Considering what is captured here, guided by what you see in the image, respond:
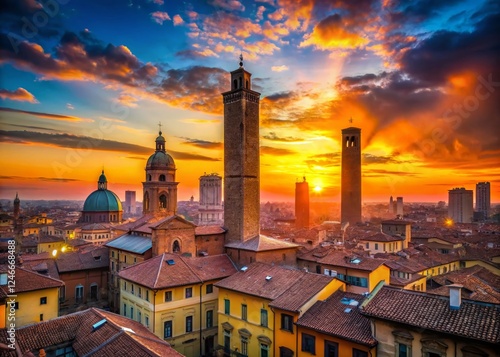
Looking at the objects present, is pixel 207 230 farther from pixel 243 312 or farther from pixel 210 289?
pixel 243 312

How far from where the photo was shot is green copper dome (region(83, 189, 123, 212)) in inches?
3071

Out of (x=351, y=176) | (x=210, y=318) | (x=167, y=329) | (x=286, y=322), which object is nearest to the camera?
(x=286, y=322)

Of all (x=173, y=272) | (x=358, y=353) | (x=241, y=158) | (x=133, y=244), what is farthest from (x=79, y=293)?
(x=358, y=353)

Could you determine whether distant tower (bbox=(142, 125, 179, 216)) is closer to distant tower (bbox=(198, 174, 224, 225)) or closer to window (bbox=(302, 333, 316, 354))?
window (bbox=(302, 333, 316, 354))

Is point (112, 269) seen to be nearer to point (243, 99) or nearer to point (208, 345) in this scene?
point (208, 345)

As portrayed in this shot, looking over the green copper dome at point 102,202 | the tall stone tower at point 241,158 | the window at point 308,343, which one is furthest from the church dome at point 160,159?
the window at point 308,343

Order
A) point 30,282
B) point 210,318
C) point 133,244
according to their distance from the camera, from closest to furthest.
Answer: point 30,282 < point 210,318 < point 133,244

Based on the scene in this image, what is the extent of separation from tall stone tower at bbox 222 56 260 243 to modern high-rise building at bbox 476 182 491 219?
5516 inches

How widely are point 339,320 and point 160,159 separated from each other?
1536 inches

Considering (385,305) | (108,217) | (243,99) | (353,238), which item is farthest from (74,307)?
(353,238)

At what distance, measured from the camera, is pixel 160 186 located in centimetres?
5203

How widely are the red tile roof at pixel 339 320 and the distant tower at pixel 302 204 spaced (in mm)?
105421

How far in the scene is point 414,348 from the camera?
57.6 ft

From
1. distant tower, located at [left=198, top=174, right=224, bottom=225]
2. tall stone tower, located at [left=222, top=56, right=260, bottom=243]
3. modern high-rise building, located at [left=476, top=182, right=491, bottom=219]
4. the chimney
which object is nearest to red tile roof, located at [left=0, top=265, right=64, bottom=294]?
tall stone tower, located at [left=222, top=56, right=260, bottom=243]
